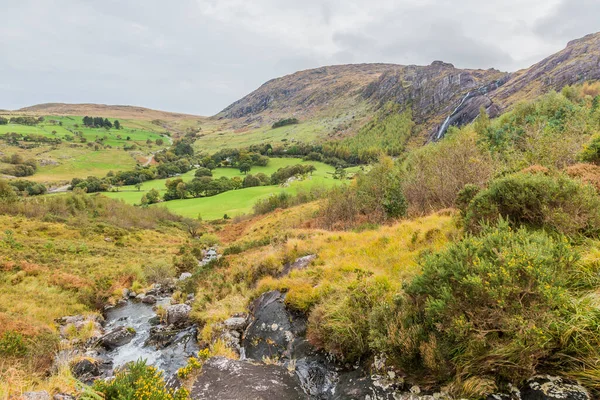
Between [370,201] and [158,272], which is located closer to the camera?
[158,272]

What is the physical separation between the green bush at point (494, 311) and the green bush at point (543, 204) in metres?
1.56

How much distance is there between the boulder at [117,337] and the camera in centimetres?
1386

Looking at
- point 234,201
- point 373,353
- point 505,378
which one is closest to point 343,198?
point 373,353

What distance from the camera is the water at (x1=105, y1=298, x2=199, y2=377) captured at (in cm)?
1142

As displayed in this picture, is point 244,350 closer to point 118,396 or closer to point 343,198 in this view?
point 118,396

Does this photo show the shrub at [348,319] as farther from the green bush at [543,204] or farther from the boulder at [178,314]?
the boulder at [178,314]

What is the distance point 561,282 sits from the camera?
15.2ft

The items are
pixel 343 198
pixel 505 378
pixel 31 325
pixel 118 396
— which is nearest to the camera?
pixel 505 378

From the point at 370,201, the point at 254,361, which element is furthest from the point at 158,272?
the point at 254,361

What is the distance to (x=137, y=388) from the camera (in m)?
5.45

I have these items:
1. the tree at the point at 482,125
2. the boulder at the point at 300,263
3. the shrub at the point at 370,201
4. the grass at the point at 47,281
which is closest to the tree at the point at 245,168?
the grass at the point at 47,281

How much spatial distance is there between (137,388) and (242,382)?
2032mm

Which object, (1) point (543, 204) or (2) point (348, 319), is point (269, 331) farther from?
(1) point (543, 204)

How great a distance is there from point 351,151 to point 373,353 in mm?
143771
